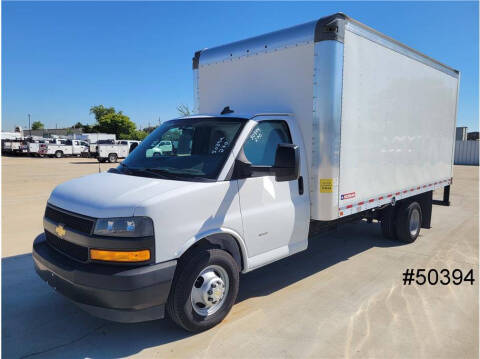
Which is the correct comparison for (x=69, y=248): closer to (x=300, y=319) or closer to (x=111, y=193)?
(x=111, y=193)

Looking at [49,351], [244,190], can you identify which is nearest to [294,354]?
[244,190]

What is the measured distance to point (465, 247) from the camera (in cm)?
650

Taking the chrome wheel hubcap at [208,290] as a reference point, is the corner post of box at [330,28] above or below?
above

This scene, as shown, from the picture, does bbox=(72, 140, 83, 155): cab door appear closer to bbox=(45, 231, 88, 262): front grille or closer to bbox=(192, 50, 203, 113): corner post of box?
bbox=(192, 50, 203, 113): corner post of box

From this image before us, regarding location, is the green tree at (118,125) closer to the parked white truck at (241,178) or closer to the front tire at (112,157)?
the front tire at (112,157)

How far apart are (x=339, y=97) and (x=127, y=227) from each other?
289cm

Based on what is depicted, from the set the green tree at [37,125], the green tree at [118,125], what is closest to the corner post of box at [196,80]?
the green tree at [118,125]

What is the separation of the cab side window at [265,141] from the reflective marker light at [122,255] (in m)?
1.51

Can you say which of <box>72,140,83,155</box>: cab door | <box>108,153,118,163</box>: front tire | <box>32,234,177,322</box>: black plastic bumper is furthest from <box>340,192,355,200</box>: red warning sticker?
<box>72,140,83,155</box>: cab door

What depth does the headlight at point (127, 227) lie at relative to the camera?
3.01 m

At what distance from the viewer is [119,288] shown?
2.92 metres

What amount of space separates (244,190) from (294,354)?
160 centimetres

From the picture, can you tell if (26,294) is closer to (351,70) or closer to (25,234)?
(25,234)

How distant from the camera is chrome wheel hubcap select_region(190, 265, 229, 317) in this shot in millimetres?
3458
